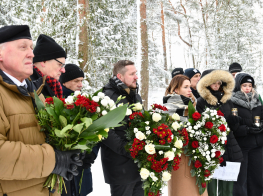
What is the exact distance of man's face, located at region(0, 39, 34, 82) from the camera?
61.5 inches

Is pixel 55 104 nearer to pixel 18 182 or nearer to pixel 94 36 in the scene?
pixel 18 182

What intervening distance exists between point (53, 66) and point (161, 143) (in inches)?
57.1

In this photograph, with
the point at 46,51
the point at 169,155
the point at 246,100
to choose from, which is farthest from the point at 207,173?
the point at 46,51

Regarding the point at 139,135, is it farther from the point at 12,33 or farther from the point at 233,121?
the point at 233,121

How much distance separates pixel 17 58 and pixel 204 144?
2.39 metres

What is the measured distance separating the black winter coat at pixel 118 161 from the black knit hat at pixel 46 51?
80cm

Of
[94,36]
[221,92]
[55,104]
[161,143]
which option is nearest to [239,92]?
[221,92]

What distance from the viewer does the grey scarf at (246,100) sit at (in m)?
3.93

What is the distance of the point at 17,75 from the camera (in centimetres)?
164

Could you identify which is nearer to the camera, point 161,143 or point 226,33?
point 161,143

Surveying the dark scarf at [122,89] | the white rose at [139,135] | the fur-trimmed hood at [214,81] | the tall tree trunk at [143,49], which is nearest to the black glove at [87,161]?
the white rose at [139,135]

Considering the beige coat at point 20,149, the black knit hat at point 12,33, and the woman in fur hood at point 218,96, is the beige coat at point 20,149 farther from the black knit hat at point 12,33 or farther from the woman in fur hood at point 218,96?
the woman in fur hood at point 218,96

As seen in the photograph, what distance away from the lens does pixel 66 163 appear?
1.56 m

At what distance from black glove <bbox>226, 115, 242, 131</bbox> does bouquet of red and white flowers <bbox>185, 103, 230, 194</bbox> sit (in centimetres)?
70
